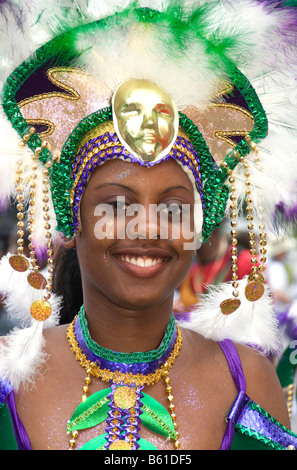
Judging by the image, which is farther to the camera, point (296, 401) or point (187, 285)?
point (187, 285)

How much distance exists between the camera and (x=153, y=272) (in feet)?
6.82

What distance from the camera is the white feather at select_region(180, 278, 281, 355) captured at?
2.55 m

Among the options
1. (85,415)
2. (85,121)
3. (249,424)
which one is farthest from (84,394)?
(85,121)

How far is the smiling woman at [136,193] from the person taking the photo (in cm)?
207

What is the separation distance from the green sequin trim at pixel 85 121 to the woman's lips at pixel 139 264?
25cm

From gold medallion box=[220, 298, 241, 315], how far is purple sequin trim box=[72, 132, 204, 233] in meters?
0.51

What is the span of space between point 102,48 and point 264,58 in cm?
58

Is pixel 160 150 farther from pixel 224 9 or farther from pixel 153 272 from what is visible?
pixel 224 9

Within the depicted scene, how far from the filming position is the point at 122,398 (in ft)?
7.06

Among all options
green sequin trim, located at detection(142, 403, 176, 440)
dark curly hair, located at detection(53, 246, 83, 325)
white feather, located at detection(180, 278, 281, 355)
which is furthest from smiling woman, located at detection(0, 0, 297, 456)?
dark curly hair, located at detection(53, 246, 83, 325)

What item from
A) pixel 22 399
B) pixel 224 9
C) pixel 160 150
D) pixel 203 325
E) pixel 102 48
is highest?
pixel 224 9

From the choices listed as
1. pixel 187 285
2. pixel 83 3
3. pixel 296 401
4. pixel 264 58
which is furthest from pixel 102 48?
pixel 187 285

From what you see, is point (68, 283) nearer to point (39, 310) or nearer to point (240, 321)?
point (39, 310)
